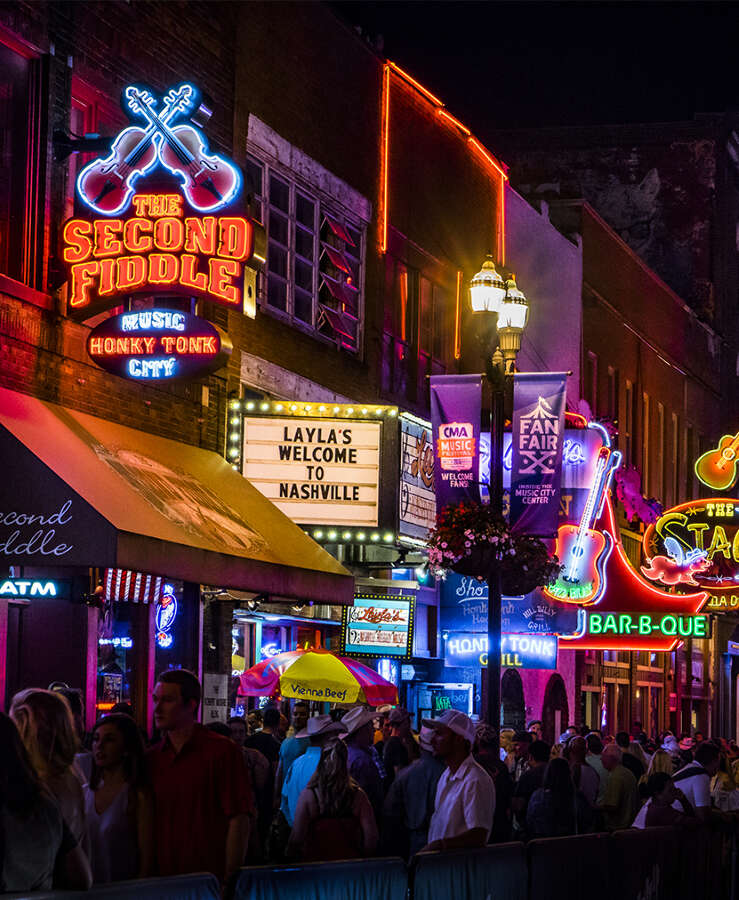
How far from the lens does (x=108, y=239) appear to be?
16172mm

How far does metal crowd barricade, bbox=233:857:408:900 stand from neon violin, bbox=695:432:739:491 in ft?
99.6

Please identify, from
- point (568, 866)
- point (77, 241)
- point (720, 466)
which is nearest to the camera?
point (568, 866)

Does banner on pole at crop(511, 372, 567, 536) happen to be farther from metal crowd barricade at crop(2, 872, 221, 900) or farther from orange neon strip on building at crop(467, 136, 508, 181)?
metal crowd barricade at crop(2, 872, 221, 900)

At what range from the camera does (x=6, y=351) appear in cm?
1565

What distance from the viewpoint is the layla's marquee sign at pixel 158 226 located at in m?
16.1

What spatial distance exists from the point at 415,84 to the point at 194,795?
19.4m

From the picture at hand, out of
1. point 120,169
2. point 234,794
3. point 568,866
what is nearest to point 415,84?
point 120,169

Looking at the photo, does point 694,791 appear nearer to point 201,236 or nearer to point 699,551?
point 201,236

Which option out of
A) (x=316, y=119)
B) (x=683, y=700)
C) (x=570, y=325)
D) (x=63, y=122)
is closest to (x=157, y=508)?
(x=63, y=122)

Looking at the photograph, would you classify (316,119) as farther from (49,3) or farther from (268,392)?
(49,3)

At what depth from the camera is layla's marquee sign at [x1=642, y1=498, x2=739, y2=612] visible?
1226 inches

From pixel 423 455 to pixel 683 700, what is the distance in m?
24.1

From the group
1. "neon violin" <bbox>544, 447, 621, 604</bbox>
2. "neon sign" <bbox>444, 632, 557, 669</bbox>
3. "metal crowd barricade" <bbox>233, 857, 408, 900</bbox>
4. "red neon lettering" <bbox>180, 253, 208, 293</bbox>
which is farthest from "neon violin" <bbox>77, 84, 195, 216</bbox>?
"neon violin" <bbox>544, 447, 621, 604</bbox>

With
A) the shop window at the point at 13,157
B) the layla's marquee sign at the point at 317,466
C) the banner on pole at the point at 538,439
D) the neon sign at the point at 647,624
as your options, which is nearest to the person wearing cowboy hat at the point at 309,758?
the shop window at the point at 13,157
